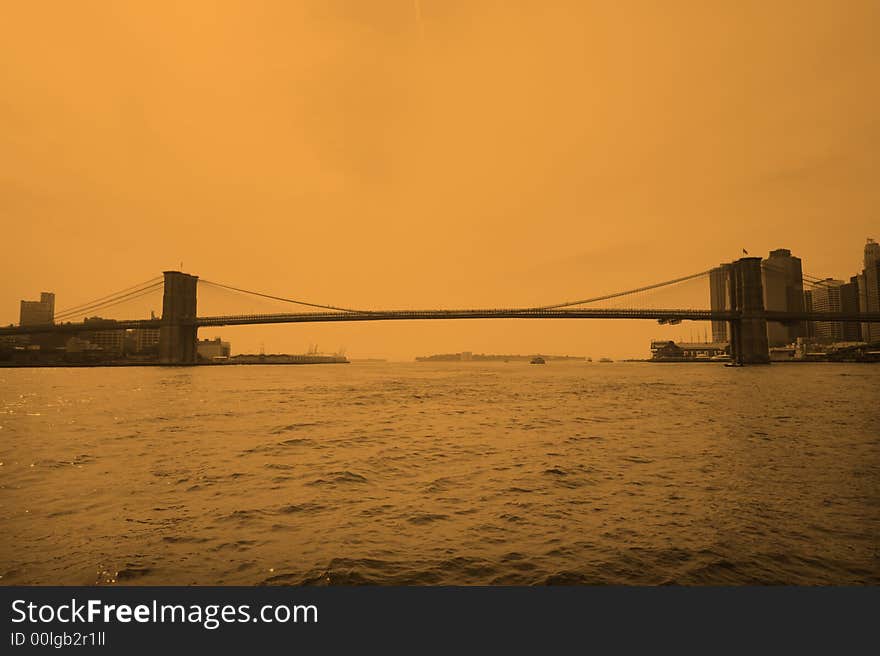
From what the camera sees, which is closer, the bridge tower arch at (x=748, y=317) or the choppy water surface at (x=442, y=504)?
the choppy water surface at (x=442, y=504)

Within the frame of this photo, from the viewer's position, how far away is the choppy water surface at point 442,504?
19.0 ft

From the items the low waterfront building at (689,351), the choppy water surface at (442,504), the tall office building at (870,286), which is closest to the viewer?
the choppy water surface at (442,504)

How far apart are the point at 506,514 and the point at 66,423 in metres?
20.2

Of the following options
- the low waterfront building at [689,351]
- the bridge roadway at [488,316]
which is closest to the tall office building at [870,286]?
the bridge roadway at [488,316]

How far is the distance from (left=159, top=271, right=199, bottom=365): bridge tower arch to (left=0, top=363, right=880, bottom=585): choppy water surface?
86.8m

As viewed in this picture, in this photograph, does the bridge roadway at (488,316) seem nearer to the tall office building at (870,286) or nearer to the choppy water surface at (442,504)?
the tall office building at (870,286)

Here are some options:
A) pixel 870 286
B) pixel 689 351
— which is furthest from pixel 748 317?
pixel 689 351

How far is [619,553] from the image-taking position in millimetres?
6207

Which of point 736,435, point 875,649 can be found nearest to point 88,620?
point 875,649

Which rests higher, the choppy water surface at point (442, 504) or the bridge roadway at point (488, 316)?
the bridge roadway at point (488, 316)

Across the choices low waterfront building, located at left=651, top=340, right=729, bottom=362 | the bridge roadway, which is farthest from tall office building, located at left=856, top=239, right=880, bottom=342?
low waterfront building, located at left=651, top=340, right=729, bottom=362

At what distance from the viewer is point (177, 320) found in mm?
97938

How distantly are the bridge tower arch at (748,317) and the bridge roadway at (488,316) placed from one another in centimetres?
111

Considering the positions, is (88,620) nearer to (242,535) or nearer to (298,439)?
(242,535)
